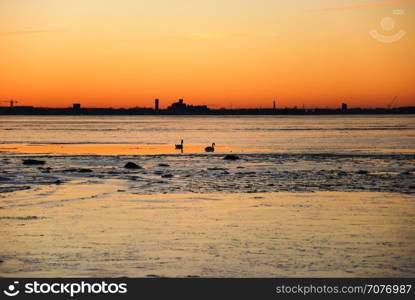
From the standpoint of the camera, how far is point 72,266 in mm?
15828

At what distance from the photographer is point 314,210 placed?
24438mm

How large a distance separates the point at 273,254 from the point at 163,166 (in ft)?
97.3

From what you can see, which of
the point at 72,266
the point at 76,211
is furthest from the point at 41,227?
the point at 72,266

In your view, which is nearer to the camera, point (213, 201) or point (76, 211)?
point (76, 211)

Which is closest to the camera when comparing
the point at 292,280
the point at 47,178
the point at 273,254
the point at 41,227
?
the point at 292,280

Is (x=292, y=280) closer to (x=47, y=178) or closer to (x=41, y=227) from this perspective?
(x=41, y=227)

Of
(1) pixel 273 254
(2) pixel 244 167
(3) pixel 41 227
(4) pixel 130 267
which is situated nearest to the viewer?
(4) pixel 130 267

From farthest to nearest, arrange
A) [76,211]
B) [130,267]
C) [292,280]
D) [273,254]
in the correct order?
[76,211] → [273,254] → [130,267] → [292,280]

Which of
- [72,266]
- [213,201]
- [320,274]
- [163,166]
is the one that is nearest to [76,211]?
[213,201]

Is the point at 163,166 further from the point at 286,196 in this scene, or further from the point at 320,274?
the point at 320,274

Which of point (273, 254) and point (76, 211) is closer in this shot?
point (273, 254)

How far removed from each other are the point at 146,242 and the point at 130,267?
9.54ft

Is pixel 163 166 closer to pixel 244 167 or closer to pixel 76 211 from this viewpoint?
pixel 244 167

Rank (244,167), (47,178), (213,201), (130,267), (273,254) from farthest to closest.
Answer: (244,167), (47,178), (213,201), (273,254), (130,267)
